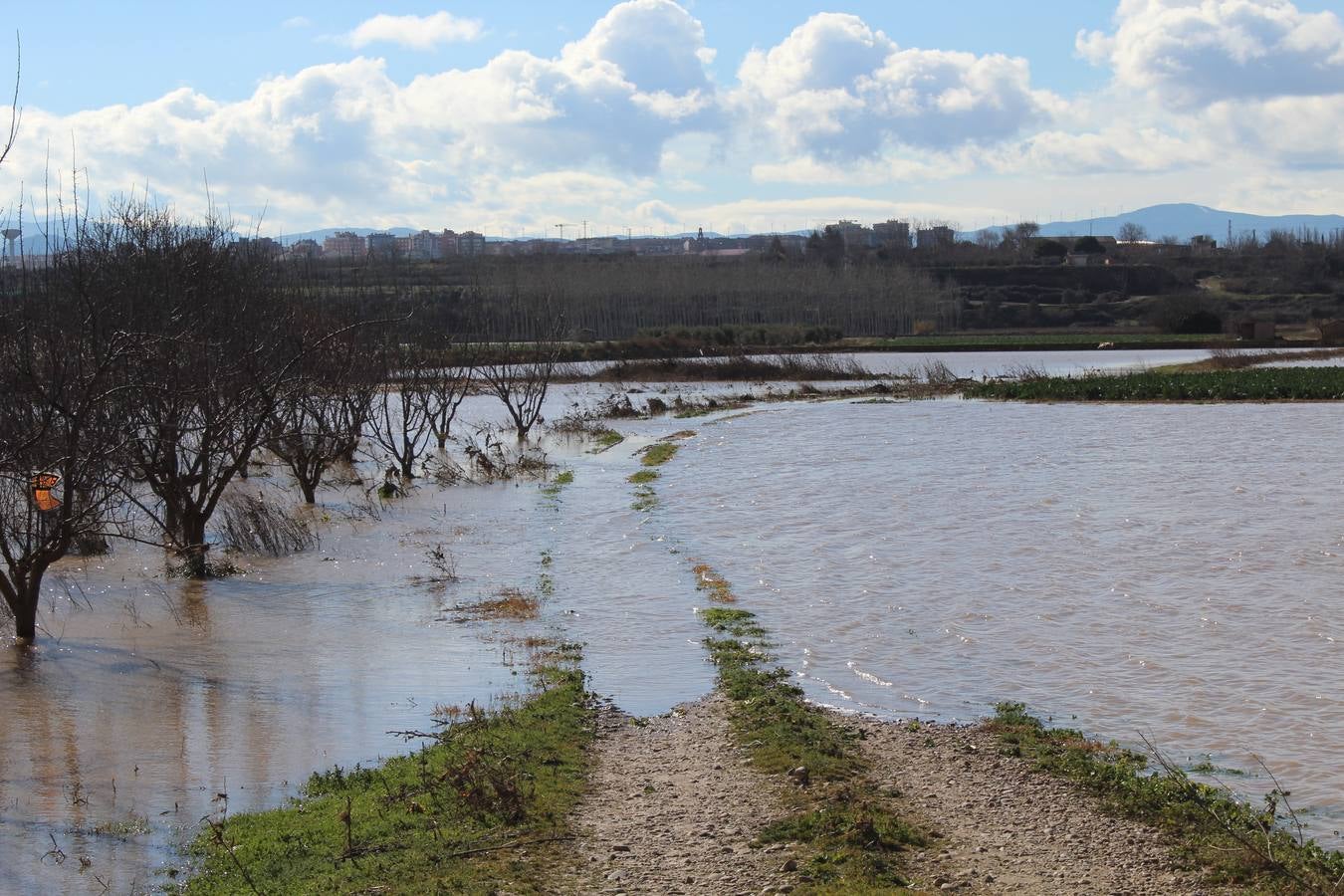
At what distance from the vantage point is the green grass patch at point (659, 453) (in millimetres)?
34713

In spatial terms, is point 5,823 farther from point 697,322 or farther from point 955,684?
point 697,322

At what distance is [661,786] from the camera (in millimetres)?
9641

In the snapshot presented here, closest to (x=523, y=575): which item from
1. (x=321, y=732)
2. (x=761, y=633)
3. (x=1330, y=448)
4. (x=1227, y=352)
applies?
(x=761, y=633)

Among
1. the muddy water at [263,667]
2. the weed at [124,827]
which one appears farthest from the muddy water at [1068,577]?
the weed at [124,827]

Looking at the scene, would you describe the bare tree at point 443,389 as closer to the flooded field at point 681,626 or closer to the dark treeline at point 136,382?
the dark treeline at point 136,382

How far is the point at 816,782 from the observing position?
9.55 meters

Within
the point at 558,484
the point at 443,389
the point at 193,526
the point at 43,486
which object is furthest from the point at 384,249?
the point at 43,486

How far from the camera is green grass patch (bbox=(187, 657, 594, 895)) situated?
7637 mm

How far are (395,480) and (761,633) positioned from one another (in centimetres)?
1800

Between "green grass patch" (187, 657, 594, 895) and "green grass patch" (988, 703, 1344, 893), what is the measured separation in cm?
367

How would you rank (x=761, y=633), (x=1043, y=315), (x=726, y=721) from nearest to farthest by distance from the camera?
(x=726, y=721)
(x=761, y=633)
(x=1043, y=315)

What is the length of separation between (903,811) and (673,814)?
62.0 inches

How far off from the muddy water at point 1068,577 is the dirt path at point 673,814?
2163 mm

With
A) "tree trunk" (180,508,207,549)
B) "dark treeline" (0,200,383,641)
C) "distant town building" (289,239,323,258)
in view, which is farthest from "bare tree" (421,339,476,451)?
"tree trunk" (180,508,207,549)
